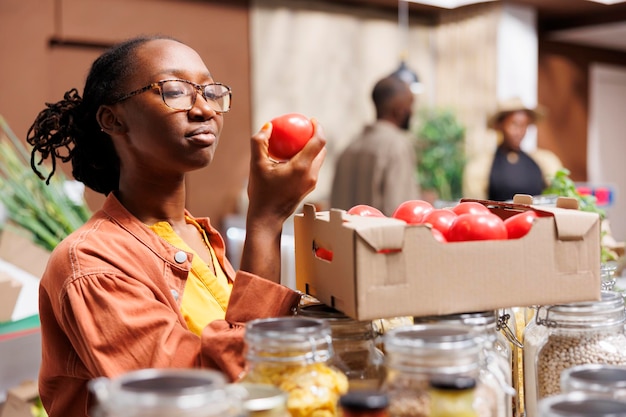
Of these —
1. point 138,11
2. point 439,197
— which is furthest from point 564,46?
point 138,11

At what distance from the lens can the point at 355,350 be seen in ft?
3.26

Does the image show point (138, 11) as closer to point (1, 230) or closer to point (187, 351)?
point (1, 230)

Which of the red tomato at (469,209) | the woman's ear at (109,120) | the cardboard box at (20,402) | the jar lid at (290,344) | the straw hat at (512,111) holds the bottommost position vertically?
the cardboard box at (20,402)

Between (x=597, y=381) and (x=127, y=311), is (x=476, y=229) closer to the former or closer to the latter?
(x=597, y=381)

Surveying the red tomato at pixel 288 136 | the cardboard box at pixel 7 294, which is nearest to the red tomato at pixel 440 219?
the red tomato at pixel 288 136

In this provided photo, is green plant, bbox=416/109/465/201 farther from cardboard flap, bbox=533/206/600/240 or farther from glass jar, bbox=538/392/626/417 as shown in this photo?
glass jar, bbox=538/392/626/417

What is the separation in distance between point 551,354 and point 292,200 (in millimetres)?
428

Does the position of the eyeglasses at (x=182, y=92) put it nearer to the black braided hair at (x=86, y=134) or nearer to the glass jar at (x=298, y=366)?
the black braided hair at (x=86, y=134)

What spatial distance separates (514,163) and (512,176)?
4.2 inches

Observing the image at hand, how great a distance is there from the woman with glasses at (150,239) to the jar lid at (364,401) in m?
0.31

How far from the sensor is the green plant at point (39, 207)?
2.55 meters

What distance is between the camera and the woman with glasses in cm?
108

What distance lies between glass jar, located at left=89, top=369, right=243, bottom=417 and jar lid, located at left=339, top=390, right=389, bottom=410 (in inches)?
4.0

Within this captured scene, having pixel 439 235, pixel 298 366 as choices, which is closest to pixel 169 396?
pixel 298 366
